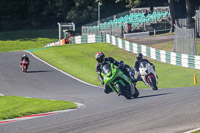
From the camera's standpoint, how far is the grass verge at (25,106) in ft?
46.0

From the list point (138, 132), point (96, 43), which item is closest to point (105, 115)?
point (138, 132)

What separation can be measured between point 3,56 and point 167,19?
77.2 ft

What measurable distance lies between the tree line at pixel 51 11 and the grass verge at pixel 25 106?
51.4m

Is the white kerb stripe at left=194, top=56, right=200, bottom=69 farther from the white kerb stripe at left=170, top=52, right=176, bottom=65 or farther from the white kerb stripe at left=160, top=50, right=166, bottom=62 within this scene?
the white kerb stripe at left=160, top=50, right=166, bottom=62

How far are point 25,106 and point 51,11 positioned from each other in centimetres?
5878

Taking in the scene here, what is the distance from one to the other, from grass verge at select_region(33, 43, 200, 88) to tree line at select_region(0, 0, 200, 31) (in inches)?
1027

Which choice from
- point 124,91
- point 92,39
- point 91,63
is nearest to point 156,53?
point 91,63

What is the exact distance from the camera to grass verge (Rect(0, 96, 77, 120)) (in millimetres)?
14031

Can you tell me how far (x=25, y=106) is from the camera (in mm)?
16375

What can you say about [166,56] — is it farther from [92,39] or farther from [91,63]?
[92,39]

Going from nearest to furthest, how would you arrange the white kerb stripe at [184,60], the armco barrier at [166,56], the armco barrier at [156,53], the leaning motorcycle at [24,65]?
the armco barrier at [166,56] < the armco barrier at [156,53] < the white kerb stripe at [184,60] < the leaning motorcycle at [24,65]

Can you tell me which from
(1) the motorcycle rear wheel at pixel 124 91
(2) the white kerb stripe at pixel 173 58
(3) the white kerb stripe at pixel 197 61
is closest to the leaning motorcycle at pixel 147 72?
(1) the motorcycle rear wheel at pixel 124 91

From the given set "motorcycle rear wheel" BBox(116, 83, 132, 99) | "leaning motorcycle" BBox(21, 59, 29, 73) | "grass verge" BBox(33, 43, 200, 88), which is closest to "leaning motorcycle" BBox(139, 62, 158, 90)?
"motorcycle rear wheel" BBox(116, 83, 132, 99)

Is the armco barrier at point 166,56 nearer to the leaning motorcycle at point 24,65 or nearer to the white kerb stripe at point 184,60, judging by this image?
the white kerb stripe at point 184,60
